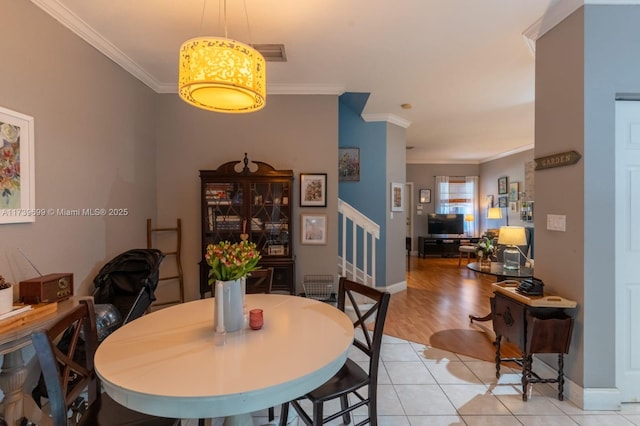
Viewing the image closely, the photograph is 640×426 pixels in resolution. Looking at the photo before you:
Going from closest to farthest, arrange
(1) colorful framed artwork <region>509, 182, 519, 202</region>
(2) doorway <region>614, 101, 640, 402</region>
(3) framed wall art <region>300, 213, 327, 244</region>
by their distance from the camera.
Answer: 1. (2) doorway <region>614, 101, 640, 402</region>
2. (3) framed wall art <region>300, 213, 327, 244</region>
3. (1) colorful framed artwork <region>509, 182, 519, 202</region>

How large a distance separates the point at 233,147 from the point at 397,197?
284 cm

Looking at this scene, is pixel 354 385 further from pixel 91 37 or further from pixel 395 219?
pixel 395 219

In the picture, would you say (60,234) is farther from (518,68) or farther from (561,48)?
(518,68)

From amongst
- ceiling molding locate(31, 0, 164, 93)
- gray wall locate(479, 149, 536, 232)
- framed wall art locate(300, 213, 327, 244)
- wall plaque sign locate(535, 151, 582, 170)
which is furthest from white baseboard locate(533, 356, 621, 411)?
gray wall locate(479, 149, 536, 232)

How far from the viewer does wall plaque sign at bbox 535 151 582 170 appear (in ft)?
7.11

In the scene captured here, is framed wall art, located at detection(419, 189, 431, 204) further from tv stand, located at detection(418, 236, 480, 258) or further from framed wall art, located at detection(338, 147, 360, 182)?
framed wall art, located at detection(338, 147, 360, 182)

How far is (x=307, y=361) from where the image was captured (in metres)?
1.20

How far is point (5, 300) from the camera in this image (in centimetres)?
162

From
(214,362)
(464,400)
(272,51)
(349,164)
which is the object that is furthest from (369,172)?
(214,362)

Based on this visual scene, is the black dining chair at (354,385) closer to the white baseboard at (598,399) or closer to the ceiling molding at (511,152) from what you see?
the white baseboard at (598,399)

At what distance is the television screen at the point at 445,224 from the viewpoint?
8781 millimetres

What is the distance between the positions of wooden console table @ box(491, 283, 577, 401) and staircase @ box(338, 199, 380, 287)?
2.02 m

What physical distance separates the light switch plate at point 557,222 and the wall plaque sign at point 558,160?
372 mm

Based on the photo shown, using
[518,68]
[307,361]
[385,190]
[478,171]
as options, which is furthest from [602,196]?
[478,171]
